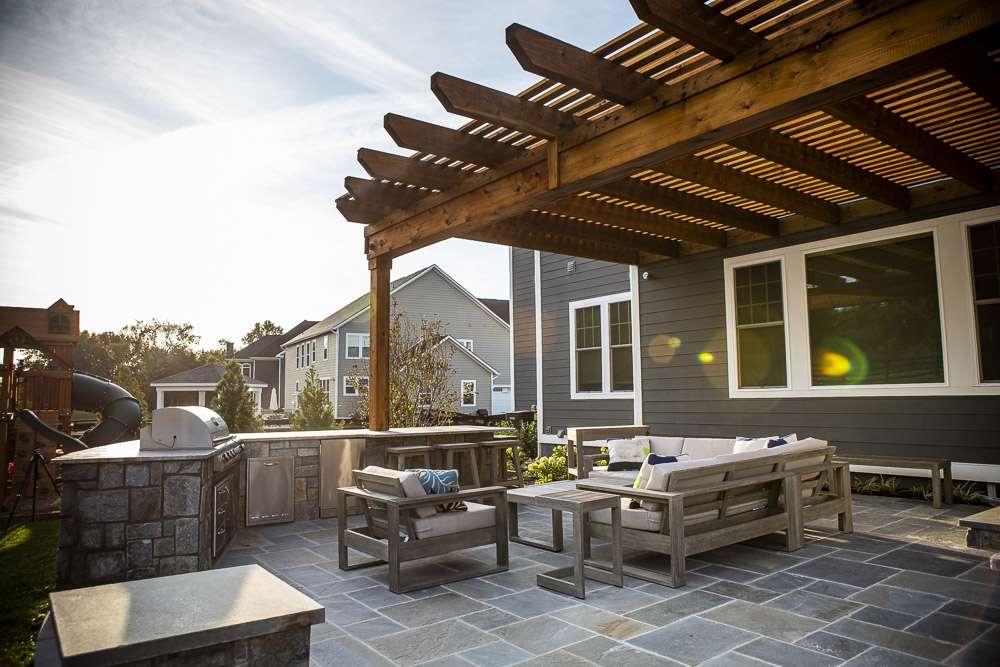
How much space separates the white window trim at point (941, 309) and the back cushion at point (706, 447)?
5.44 feet

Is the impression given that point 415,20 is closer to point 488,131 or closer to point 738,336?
point 488,131

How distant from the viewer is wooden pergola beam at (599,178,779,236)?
634 centimetres

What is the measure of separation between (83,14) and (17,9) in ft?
2.98

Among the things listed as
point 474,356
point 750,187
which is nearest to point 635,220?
point 750,187

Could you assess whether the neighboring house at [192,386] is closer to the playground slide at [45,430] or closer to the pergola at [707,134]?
the playground slide at [45,430]

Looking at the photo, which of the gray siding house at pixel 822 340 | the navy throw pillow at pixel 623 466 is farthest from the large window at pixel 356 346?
the navy throw pillow at pixel 623 466

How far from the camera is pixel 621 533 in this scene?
13.7ft

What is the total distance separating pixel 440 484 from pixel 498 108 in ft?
8.45

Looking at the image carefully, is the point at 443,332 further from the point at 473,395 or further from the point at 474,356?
the point at 473,395

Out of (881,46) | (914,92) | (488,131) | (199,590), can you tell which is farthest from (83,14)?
(914,92)

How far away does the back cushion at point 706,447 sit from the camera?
6.75 metres

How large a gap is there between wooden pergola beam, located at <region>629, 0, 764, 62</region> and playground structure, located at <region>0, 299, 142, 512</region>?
→ 8.24 metres

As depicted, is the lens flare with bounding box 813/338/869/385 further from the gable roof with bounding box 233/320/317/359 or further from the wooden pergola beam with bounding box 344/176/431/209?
the gable roof with bounding box 233/320/317/359

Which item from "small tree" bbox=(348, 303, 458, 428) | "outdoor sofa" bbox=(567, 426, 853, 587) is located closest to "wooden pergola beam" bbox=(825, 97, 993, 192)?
"outdoor sofa" bbox=(567, 426, 853, 587)
